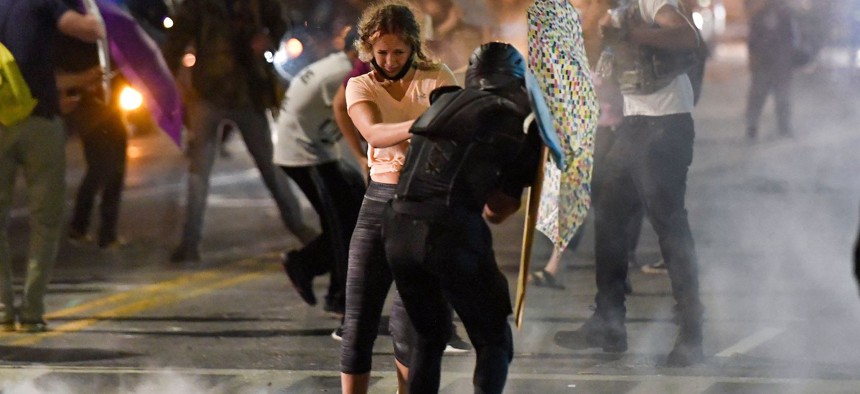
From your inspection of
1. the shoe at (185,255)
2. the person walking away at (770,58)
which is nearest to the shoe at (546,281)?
the shoe at (185,255)

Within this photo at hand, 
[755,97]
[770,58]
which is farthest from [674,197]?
[755,97]

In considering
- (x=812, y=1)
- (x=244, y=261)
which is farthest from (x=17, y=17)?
(x=812, y=1)

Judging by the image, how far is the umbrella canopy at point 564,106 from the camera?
5453mm

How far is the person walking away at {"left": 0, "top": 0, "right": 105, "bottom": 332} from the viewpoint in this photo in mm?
7934

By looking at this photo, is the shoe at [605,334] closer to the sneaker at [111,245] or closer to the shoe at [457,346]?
the shoe at [457,346]

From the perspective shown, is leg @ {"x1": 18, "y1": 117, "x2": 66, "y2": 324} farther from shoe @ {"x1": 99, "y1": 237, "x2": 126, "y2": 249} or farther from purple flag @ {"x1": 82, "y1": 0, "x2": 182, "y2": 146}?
shoe @ {"x1": 99, "y1": 237, "x2": 126, "y2": 249}

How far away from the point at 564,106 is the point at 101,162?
652cm

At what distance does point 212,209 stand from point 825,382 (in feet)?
24.5

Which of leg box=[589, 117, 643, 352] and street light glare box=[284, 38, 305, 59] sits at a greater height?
street light glare box=[284, 38, 305, 59]

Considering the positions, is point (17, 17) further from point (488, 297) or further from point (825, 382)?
point (825, 382)

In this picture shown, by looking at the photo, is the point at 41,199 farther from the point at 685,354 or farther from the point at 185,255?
the point at 685,354

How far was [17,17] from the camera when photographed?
7.95m

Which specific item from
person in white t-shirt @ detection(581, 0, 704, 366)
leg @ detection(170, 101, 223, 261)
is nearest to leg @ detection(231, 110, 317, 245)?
leg @ detection(170, 101, 223, 261)

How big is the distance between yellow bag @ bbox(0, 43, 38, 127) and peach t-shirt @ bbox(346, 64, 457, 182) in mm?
2476
